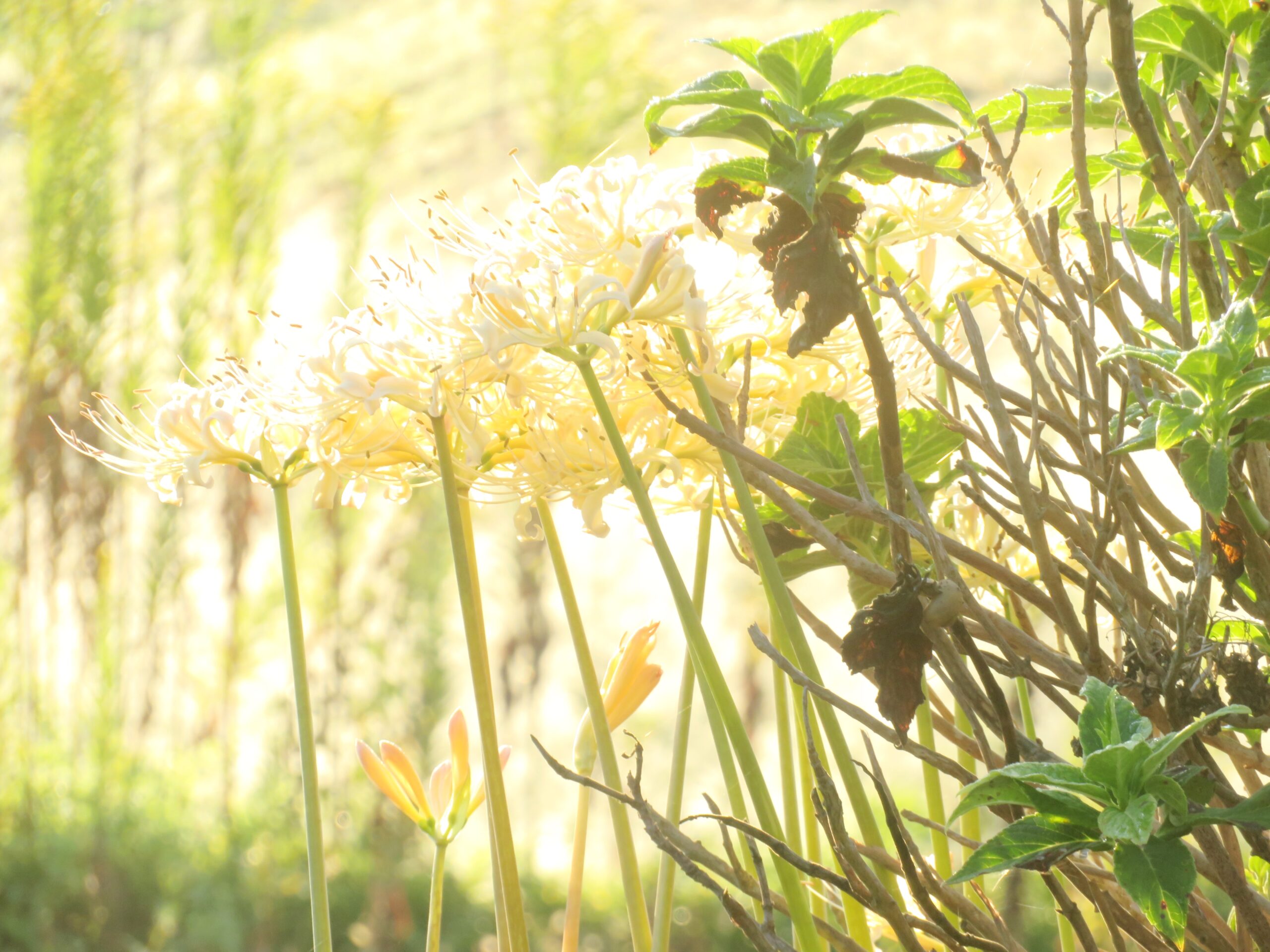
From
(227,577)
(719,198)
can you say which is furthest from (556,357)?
(227,577)

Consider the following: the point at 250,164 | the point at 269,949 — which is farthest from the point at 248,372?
the point at 250,164

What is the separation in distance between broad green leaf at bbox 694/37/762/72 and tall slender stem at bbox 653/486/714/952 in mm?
121

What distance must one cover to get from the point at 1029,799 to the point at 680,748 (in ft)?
0.47

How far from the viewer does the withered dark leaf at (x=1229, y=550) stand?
0.83 feet

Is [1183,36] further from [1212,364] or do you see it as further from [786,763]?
[786,763]

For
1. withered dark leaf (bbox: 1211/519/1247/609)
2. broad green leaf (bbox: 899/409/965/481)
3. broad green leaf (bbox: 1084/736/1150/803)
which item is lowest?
broad green leaf (bbox: 1084/736/1150/803)

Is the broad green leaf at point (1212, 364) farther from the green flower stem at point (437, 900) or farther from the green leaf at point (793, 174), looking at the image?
the green flower stem at point (437, 900)

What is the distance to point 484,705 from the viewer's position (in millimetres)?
306

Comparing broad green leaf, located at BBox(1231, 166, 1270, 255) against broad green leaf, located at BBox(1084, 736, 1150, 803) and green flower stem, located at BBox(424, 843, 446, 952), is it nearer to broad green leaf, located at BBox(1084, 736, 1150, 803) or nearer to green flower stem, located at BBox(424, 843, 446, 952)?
broad green leaf, located at BBox(1084, 736, 1150, 803)

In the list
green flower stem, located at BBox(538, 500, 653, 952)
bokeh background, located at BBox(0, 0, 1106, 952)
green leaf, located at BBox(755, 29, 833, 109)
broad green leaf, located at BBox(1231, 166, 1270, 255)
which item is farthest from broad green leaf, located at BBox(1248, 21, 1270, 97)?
bokeh background, located at BBox(0, 0, 1106, 952)

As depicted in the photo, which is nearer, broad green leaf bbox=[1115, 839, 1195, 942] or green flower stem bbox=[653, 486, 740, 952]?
broad green leaf bbox=[1115, 839, 1195, 942]

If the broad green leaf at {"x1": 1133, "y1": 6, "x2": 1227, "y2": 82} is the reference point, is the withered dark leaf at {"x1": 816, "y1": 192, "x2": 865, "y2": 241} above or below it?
below

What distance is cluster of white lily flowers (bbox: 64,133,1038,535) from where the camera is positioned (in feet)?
0.92

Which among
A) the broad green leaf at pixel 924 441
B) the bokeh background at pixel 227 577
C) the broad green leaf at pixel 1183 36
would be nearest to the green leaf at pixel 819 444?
the broad green leaf at pixel 924 441
